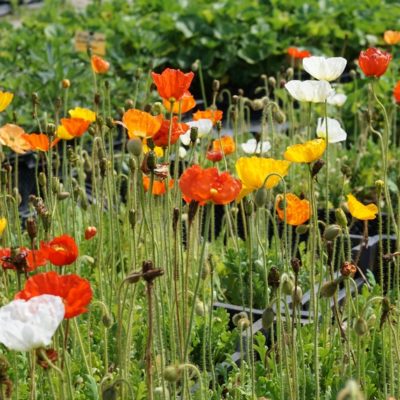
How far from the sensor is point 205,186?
4.14ft

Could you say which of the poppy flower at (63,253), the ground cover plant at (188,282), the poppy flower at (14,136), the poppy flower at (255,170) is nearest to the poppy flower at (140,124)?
the ground cover plant at (188,282)

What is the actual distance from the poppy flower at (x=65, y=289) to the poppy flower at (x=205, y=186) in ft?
0.68

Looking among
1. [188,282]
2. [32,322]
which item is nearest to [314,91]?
[188,282]

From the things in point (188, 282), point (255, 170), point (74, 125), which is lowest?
point (188, 282)

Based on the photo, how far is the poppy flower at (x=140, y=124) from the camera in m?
1.58

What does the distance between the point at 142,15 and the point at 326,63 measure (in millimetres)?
4140

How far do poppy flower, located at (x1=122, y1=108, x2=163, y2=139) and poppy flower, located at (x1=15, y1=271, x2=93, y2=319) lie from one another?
48cm

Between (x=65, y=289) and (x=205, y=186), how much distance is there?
0.80ft

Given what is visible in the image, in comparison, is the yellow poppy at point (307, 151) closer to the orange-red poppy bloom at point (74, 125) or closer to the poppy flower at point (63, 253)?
the poppy flower at point (63, 253)

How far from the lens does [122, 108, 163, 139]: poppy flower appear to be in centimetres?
158

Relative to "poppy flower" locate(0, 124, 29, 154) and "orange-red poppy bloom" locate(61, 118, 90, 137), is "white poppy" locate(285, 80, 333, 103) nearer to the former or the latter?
"orange-red poppy bloom" locate(61, 118, 90, 137)

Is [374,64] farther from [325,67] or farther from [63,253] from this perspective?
[63,253]

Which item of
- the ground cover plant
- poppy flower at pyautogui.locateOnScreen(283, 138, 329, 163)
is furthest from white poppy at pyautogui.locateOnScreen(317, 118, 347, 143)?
poppy flower at pyautogui.locateOnScreen(283, 138, 329, 163)

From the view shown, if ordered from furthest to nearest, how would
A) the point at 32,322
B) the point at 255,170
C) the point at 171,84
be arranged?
the point at 171,84 → the point at 255,170 → the point at 32,322
